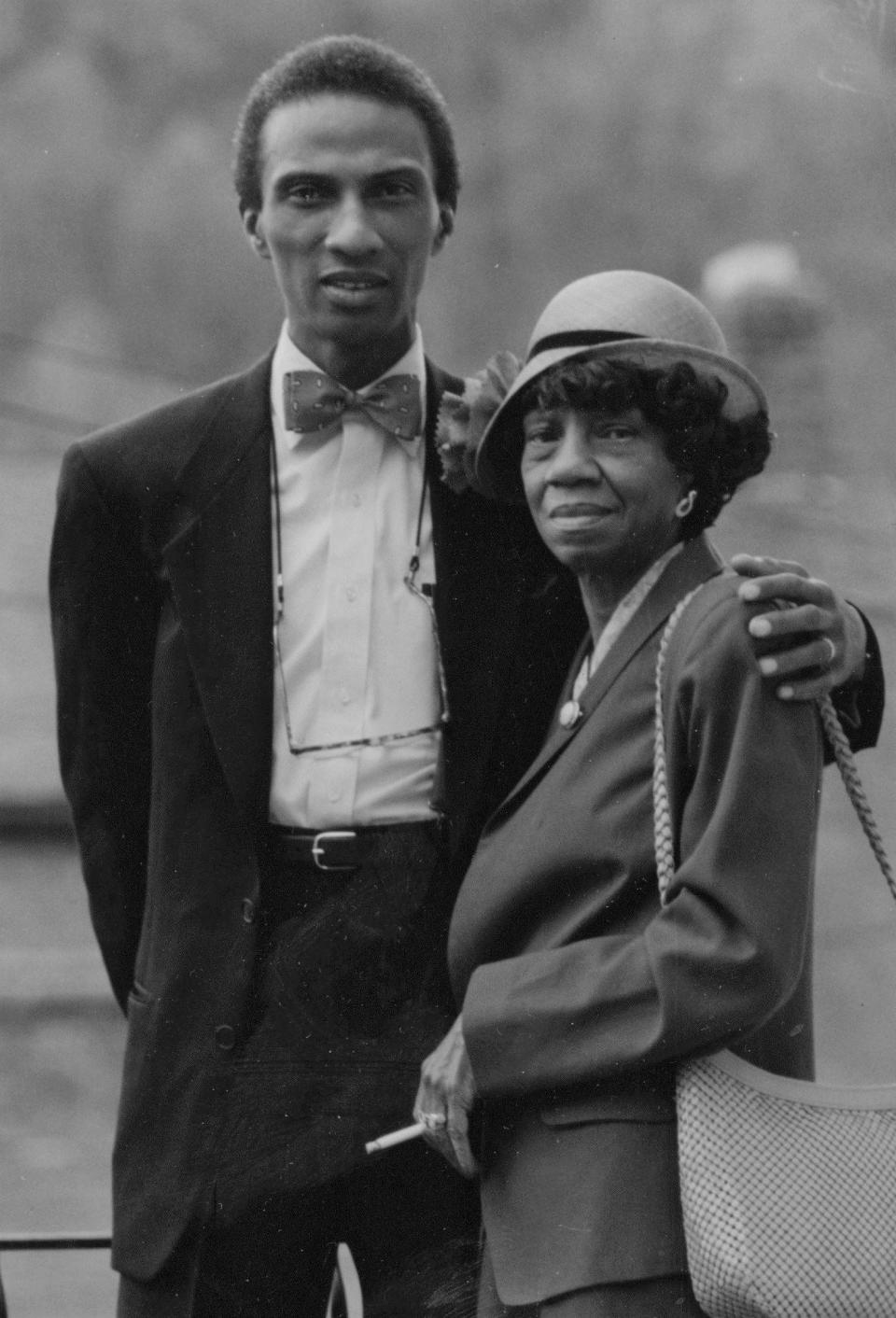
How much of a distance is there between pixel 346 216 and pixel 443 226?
214 mm

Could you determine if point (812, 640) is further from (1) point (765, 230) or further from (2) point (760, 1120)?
(1) point (765, 230)

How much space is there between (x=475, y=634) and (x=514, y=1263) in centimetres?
76

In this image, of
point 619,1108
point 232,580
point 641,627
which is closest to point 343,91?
point 232,580

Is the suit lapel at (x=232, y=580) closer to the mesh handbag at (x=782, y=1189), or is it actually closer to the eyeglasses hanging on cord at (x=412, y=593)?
the eyeglasses hanging on cord at (x=412, y=593)

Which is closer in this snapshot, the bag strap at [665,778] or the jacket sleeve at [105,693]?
the bag strap at [665,778]

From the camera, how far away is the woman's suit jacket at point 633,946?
1.59 m

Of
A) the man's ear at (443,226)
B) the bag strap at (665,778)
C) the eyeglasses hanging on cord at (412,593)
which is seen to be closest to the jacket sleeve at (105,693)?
the eyeglasses hanging on cord at (412,593)

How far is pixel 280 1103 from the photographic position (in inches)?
85.3

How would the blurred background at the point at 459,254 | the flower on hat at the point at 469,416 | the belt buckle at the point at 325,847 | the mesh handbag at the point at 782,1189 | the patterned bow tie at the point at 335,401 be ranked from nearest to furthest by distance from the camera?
the mesh handbag at the point at 782,1189
the flower on hat at the point at 469,416
the belt buckle at the point at 325,847
the patterned bow tie at the point at 335,401
the blurred background at the point at 459,254

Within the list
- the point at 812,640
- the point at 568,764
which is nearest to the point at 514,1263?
the point at 568,764

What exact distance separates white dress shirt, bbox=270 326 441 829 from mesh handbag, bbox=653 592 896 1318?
1.94 feet

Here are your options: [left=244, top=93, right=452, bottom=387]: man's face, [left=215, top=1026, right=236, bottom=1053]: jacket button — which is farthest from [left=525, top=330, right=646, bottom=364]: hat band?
[left=215, top=1026, right=236, bottom=1053]: jacket button

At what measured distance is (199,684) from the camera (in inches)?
84.8

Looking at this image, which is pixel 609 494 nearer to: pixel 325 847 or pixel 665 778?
pixel 665 778
